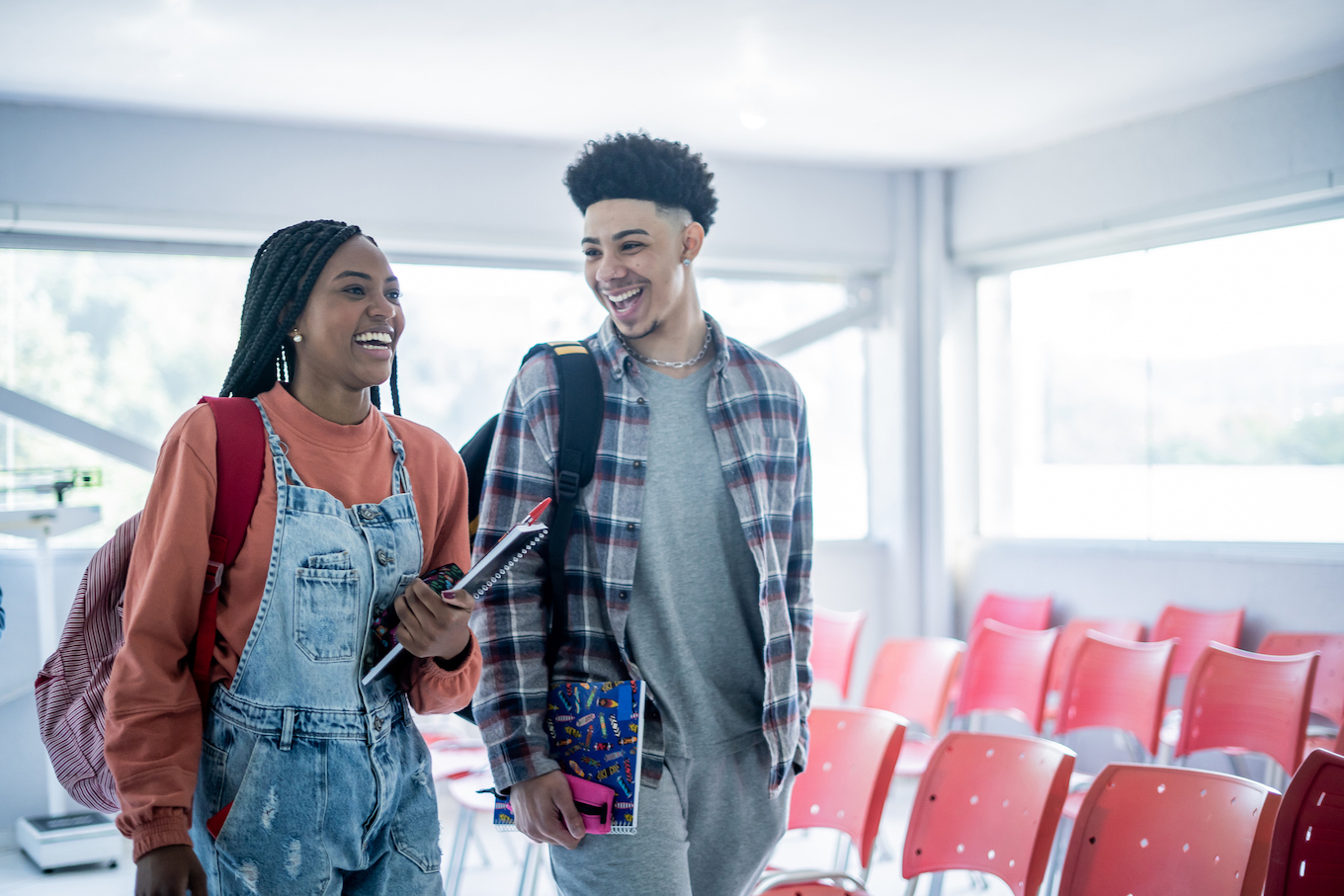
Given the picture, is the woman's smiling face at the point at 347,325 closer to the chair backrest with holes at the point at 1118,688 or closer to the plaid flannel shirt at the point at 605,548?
the plaid flannel shirt at the point at 605,548

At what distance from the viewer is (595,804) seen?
1.57m

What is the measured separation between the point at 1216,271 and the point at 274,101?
4182 millimetres

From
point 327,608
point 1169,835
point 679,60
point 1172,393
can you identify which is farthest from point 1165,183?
point 327,608

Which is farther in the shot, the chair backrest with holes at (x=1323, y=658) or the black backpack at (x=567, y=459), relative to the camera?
the chair backrest with holes at (x=1323, y=658)

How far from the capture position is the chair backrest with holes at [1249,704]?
10.5ft

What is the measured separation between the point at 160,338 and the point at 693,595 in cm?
396

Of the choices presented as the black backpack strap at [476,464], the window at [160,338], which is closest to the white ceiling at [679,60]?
the window at [160,338]

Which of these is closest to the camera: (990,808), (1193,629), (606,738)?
(606,738)

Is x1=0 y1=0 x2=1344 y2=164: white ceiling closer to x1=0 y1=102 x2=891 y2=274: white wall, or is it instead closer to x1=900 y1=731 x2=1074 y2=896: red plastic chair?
x1=0 y1=102 x2=891 y2=274: white wall

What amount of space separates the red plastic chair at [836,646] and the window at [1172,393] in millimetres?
1486

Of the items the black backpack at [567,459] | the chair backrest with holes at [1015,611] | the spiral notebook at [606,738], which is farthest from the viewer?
the chair backrest with holes at [1015,611]

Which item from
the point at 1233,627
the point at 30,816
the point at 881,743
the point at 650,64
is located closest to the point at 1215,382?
the point at 1233,627

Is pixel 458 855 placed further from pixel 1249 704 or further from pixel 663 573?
pixel 1249 704

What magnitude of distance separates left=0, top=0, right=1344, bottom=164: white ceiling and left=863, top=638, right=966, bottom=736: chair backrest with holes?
222 cm
